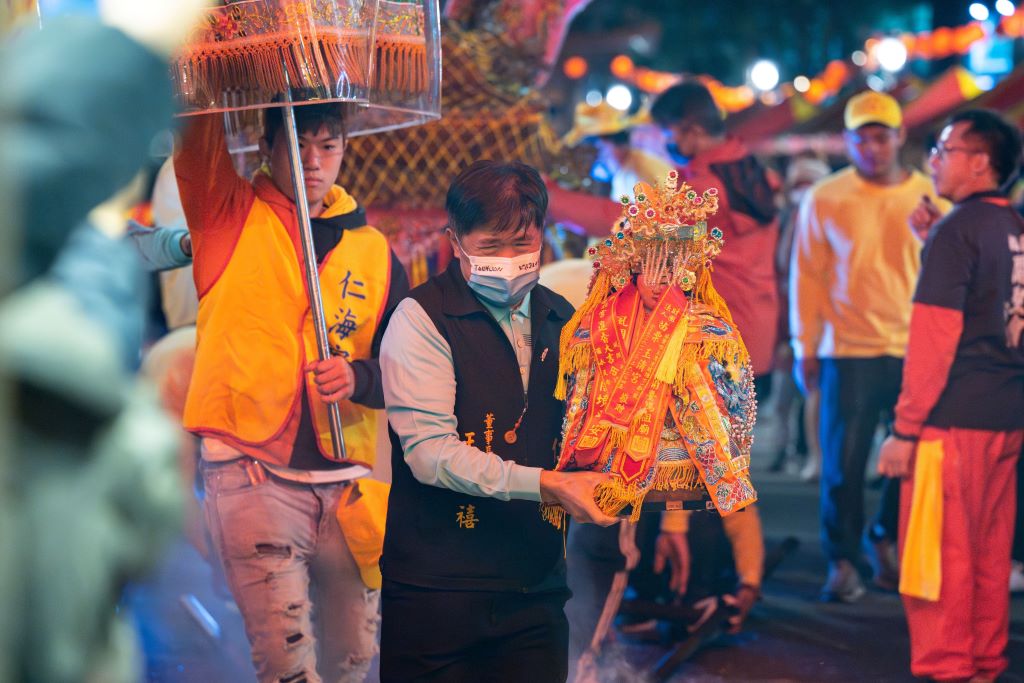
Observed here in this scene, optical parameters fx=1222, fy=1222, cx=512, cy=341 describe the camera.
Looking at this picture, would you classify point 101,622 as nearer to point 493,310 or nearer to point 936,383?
point 493,310

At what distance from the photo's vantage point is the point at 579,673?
449 cm

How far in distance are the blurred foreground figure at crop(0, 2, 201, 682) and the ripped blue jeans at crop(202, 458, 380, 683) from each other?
187 cm

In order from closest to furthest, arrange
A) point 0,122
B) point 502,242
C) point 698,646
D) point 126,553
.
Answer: point 0,122
point 126,553
point 502,242
point 698,646

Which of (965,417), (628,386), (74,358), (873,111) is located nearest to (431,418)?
(628,386)

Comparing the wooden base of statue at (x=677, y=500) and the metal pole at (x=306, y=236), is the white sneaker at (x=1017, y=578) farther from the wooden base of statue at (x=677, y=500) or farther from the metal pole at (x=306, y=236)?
the metal pole at (x=306, y=236)

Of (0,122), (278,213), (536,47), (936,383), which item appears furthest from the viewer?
(536,47)

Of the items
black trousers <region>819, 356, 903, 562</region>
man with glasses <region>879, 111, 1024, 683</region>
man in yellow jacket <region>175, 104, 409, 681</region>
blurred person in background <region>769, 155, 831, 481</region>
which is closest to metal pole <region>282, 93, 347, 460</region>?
man in yellow jacket <region>175, 104, 409, 681</region>

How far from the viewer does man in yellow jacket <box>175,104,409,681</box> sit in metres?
3.38

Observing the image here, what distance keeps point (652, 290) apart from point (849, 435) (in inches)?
121

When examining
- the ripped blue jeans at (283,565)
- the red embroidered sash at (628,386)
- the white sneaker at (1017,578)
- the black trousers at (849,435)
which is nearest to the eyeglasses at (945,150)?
the black trousers at (849,435)

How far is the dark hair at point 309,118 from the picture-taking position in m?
3.57

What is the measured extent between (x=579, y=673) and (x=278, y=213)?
2.07 metres

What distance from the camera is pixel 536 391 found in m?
2.86

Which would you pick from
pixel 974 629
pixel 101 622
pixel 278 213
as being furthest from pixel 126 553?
pixel 974 629
